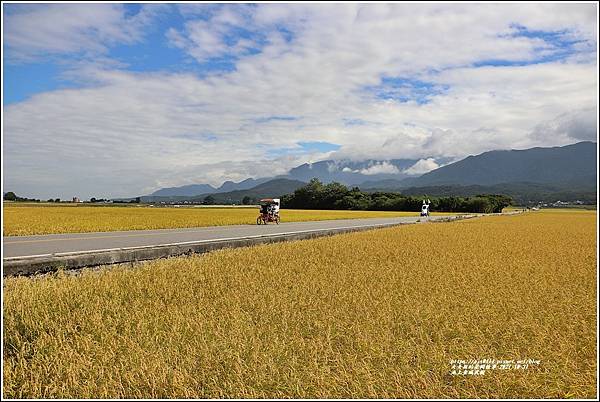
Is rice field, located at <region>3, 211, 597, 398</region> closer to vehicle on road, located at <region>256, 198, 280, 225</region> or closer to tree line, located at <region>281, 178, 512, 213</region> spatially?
vehicle on road, located at <region>256, 198, 280, 225</region>

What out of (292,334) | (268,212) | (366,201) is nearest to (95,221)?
(268,212)

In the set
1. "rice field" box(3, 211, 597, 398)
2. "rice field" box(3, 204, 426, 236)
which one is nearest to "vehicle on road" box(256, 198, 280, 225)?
"rice field" box(3, 204, 426, 236)

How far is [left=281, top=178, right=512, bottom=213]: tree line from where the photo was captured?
331 feet

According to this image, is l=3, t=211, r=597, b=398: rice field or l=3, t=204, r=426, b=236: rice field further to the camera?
l=3, t=204, r=426, b=236: rice field

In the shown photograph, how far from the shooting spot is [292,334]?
6770mm

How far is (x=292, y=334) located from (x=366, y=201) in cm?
9681

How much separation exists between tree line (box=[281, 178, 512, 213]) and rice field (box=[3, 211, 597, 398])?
88928 mm

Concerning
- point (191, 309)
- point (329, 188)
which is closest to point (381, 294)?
point (191, 309)

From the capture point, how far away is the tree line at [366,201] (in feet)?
331

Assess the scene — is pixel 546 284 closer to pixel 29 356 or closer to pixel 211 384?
pixel 211 384

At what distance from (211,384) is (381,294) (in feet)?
16.0

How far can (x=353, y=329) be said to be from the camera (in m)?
6.90

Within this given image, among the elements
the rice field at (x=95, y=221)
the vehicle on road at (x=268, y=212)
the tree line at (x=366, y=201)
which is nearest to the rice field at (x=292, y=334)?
the rice field at (x=95, y=221)

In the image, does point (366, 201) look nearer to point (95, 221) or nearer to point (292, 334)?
point (95, 221)
